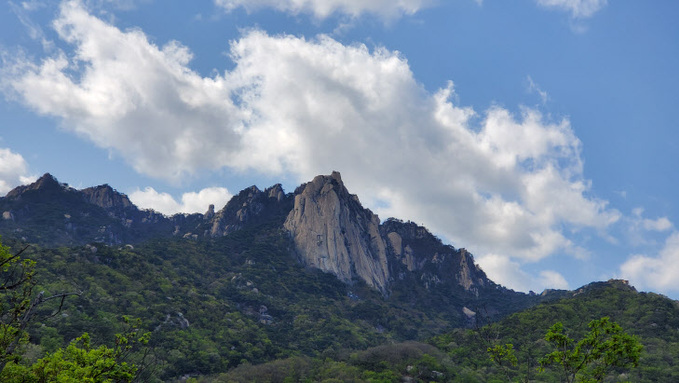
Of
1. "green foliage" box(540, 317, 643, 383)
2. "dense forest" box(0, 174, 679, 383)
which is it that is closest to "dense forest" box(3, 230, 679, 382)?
"dense forest" box(0, 174, 679, 383)

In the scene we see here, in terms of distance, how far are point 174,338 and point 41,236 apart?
506 feet

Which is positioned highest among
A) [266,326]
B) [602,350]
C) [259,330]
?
[266,326]

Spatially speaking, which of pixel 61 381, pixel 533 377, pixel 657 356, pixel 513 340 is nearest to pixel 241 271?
pixel 513 340

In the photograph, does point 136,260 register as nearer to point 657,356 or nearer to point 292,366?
point 292,366

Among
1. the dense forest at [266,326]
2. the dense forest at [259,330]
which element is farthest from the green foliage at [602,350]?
the dense forest at [266,326]

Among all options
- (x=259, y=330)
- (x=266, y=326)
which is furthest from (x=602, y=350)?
(x=266, y=326)

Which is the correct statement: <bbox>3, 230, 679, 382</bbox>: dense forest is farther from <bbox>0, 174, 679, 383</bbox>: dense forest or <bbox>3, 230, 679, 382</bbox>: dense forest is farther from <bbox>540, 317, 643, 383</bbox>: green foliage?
<bbox>540, 317, 643, 383</bbox>: green foliage

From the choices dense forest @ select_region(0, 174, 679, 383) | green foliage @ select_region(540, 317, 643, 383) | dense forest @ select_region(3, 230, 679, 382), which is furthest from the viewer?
dense forest @ select_region(3, 230, 679, 382)

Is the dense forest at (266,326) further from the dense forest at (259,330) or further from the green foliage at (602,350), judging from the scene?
the green foliage at (602,350)

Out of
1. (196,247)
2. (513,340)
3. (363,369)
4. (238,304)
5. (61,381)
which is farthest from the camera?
(196,247)

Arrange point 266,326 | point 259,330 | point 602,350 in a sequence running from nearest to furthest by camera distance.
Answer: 1. point 602,350
2. point 259,330
3. point 266,326

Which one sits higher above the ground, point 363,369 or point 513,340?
point 513,340

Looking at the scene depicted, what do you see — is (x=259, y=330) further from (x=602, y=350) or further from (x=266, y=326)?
(x=602, y=350)

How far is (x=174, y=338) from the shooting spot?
93.1 metres
